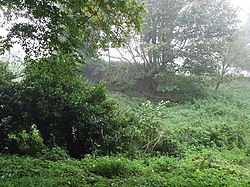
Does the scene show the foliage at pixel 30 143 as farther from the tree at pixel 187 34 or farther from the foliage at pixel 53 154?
the tree at pixel 187 34

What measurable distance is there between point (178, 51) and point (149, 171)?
13.0m

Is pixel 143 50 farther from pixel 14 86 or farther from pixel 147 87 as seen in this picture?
pixel 14 86

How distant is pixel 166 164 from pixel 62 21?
4149 millimetres

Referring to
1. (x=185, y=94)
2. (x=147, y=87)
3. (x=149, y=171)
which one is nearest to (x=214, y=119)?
(x=185, y=94)

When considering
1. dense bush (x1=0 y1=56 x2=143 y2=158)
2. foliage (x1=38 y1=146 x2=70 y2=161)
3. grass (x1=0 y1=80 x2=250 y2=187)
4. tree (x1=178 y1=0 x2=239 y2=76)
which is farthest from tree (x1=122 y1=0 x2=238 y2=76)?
foliage (x1=38 y1=146 x2=70 y2=161)

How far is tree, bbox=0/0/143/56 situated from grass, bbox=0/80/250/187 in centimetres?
241

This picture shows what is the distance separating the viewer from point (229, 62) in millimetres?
22375

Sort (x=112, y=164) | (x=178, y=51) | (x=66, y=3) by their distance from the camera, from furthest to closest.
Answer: (x=178, y=51)
(x=112, y=164)
(x=66, y=3)

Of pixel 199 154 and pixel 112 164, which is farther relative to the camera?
pixel 199 154

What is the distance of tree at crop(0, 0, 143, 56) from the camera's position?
6152mm

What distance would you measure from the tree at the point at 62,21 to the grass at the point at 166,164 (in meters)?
2.41

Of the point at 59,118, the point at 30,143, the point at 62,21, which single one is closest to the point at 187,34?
the point at 59,118

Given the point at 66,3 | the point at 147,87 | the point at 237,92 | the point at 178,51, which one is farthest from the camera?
the point at 237,92

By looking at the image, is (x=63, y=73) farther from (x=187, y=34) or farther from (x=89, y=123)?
(x=187, y=34)
